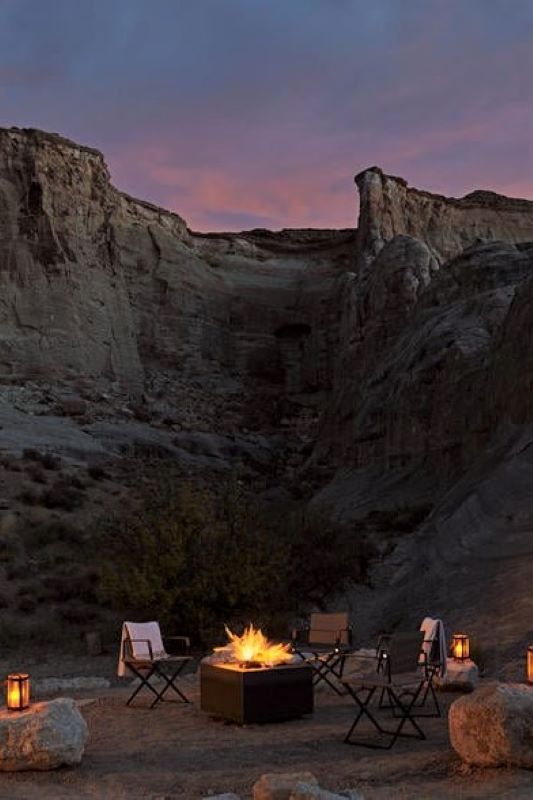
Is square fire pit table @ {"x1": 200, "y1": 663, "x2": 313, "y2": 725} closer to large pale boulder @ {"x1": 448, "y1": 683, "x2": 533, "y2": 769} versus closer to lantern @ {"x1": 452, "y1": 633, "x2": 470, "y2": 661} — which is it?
lantern @ {"x1": 452, "y1": 633, "x2": 470, "y2": 661}

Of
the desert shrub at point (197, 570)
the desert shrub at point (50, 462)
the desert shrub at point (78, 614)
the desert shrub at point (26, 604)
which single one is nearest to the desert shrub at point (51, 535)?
the desert shrub at point (26, 604)

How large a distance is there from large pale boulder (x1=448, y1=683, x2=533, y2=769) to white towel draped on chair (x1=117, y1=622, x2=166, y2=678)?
13.4 feet

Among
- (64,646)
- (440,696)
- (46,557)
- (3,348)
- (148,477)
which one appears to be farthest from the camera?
(3,348)

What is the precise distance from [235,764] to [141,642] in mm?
3079

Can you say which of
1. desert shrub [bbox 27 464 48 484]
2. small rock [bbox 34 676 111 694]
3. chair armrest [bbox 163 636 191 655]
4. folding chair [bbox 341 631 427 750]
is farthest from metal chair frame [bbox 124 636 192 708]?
desert shrub [bbox 27 464 48 484]

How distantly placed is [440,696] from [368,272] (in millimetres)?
33911

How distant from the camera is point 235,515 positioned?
45.6 feet

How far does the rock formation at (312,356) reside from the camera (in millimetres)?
15758

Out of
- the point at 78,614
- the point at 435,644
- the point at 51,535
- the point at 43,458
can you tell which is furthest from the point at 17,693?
the point at 43,458

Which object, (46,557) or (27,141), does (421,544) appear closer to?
(46,557)

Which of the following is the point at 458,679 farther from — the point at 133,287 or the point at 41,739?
the point at 133,287

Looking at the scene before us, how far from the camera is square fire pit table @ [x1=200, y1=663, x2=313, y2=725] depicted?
7.98 metres

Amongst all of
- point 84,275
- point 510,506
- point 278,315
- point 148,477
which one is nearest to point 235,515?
point 510,506

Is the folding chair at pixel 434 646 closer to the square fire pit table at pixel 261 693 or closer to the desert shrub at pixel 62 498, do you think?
the square fire pit table at pixel 261 693
